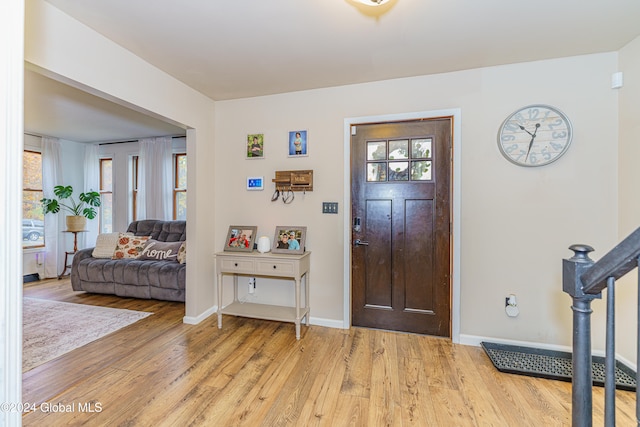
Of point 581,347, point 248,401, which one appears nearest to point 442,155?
point 581,347

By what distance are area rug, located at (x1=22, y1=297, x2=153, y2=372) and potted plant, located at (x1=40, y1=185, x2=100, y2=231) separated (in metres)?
1.71

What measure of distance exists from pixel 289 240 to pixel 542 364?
2.34 metres

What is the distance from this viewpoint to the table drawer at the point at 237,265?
2859 mm

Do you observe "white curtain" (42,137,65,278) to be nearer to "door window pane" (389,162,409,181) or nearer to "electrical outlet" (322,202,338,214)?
"electrical outlet" (322,202,338,214)

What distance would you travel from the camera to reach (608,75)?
7.53 ft

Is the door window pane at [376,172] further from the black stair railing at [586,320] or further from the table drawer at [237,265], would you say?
the black stair railing at [586,320]

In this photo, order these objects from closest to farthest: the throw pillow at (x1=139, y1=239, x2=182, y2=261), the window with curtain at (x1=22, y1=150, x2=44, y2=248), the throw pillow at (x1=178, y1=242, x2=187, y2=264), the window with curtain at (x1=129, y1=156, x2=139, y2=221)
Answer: the throw pillow at (x1=178, y1=242, x2=187, y2=264)
the throw pillow at (x1=139, y1=239, x2=182, y2=261)
the window with curtain at (x1=22, y1=150, x2=44, y2=248)
the window with curtain at (x1=129, y1=156, x2=139, y2=221)

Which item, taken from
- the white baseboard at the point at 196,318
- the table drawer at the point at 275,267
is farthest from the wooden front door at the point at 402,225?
the white baseboard at the point at 196,318

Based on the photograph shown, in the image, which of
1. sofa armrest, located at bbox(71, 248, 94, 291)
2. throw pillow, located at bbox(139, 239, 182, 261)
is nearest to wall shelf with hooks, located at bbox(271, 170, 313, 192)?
throw pillow, located at bbox(139, 239, 182, 261)

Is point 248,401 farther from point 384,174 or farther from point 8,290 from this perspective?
point 384,174

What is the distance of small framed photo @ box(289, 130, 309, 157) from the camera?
3.03 m

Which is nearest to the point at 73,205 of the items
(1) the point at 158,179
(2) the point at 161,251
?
(1) the point at 158,179

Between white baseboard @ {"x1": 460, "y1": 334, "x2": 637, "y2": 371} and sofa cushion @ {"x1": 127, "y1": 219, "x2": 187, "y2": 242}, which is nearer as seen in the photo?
white baseboard @ {"x1": 460, "y1": 334, "x2": 637, "y2": 371}

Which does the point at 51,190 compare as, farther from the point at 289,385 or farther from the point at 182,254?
the point at 289,385
